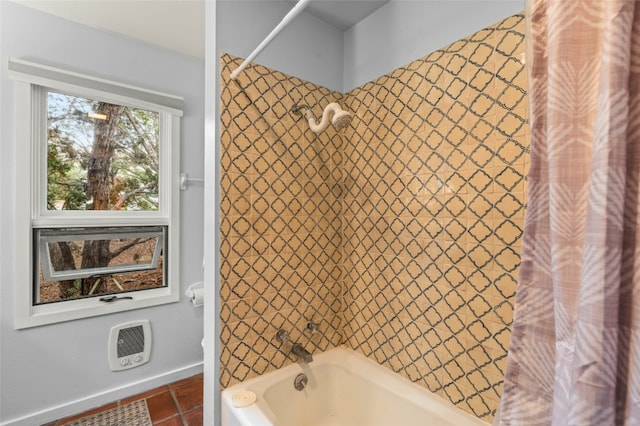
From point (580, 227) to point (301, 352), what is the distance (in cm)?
136

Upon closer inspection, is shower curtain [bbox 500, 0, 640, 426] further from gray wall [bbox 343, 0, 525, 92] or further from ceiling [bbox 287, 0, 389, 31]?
ceiling [bbox 287, 0, 389, 31]


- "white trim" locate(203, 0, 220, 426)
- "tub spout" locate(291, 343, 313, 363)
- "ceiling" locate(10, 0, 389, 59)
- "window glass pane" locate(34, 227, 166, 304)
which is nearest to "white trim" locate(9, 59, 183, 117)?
"ceiling" locate(10, 0, 389, 59)

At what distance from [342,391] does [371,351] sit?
25cm

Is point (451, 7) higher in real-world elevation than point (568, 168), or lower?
higher

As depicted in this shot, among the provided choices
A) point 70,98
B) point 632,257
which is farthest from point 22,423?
point 632,257

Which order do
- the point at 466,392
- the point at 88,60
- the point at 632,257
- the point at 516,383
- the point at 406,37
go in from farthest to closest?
the point at 88,60 < the point at 406,37 < the point at 466,392 < the point at 516,383 < the point at 632,257

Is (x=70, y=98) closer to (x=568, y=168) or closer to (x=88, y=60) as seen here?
(x=88, y=60)

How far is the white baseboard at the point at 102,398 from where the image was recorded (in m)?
1.79

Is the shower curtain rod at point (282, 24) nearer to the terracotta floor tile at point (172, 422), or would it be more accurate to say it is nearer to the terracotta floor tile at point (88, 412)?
the terracotta floor tile at point (172, 422)

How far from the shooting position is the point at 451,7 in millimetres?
1260

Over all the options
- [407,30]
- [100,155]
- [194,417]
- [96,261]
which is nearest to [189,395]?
[194,417]

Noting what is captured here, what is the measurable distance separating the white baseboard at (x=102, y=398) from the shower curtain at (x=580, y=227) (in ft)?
A: 8.15

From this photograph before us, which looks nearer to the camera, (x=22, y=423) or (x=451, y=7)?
(x=451, y=7)

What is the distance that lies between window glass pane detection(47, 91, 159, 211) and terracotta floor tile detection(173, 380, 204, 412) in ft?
4.52
